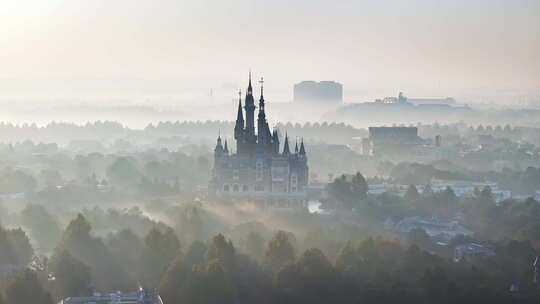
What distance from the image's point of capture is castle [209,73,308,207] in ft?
184

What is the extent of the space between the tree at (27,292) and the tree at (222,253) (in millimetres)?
6707

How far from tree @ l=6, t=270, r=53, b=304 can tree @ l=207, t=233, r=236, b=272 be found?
6707 mm

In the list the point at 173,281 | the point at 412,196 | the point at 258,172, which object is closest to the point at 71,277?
the point at 173,281

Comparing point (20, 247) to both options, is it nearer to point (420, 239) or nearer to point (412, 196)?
point (420, 239)

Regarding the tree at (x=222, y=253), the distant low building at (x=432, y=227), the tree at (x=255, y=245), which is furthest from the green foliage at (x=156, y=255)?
the distant low building at (x=432, y=227)

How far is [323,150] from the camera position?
10125cm

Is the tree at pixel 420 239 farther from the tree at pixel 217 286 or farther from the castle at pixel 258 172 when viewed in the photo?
the tree at pixel 217 286

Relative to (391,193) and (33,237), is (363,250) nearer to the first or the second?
(33,237)

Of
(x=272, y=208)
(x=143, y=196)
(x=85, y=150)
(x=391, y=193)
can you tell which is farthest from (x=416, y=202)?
(x=85, y=150)

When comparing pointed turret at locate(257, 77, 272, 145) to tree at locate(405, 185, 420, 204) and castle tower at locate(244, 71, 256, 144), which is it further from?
tree at locate(405, 185, 420, 204)

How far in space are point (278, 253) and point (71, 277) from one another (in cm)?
816

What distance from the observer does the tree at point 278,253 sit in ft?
119

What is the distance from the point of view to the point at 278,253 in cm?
3678

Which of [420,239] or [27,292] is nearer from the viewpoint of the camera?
[27,292]
